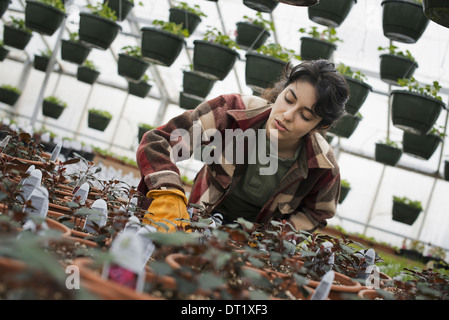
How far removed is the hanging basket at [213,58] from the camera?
3705 mm

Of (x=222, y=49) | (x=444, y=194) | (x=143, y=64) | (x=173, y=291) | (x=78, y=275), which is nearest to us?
(x=78, y=275)

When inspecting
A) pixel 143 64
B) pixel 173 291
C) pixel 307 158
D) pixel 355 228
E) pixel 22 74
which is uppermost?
pixel 173 291

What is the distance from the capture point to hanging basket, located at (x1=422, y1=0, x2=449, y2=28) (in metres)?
1.50

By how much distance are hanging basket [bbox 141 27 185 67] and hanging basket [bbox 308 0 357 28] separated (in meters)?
1.07

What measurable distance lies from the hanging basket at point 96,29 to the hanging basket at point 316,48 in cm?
151

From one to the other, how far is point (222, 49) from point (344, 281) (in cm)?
260

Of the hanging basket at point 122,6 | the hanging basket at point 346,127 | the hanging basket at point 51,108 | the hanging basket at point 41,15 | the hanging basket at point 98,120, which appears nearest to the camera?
the hanging basket at point 41,15

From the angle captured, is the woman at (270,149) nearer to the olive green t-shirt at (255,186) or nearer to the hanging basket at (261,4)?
the olive green t-shirt at (255,186)

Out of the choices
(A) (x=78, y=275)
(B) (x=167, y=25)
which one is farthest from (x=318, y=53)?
(A) (x=78, y=275)

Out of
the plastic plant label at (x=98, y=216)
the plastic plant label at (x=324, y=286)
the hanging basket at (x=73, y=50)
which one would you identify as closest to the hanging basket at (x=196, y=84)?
the hanging basket at (x=73, y=50)

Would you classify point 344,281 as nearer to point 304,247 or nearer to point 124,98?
point 304,247

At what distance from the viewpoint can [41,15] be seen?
4.14m

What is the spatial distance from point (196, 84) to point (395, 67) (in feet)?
6.29

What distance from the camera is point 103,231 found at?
1.09 metres
